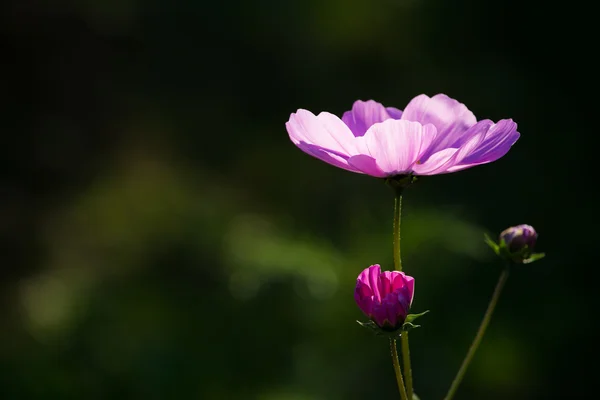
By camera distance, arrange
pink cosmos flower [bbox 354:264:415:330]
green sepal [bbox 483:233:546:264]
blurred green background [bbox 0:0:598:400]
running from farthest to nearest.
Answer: blurred green background [bbox 0:0:598:400], green sepal [bbox 483:233:546:264], pink cosmos flower [bbox 354:264:415:330]

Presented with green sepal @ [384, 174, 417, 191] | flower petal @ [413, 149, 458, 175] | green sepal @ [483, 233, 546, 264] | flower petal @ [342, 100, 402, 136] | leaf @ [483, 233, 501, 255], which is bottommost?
green sepal @ [483, 233, 546, 264]

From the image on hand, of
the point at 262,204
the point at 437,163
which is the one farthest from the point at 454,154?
the point at 262,204

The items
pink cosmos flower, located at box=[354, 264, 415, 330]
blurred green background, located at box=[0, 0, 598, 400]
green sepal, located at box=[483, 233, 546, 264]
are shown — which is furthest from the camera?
blurred green background, located at box=[0, 0, 598, 400]

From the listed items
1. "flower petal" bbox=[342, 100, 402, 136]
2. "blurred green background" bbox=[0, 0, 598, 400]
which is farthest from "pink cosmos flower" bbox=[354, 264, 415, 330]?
"blurred green background" bbox=[0, 0, 598, 400]

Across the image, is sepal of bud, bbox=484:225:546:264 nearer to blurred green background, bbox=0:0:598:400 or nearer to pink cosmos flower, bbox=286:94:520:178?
pink cosmos flower, bbox=286:94:520:178

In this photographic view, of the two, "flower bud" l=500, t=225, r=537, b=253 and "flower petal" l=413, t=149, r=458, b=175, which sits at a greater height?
"flower petal" l=413, t=149, r=458, b=175

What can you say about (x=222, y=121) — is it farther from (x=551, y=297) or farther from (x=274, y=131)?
(x=551, y=297)

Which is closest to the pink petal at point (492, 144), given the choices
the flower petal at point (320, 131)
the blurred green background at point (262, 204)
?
the flower petal at point (320, 131)
